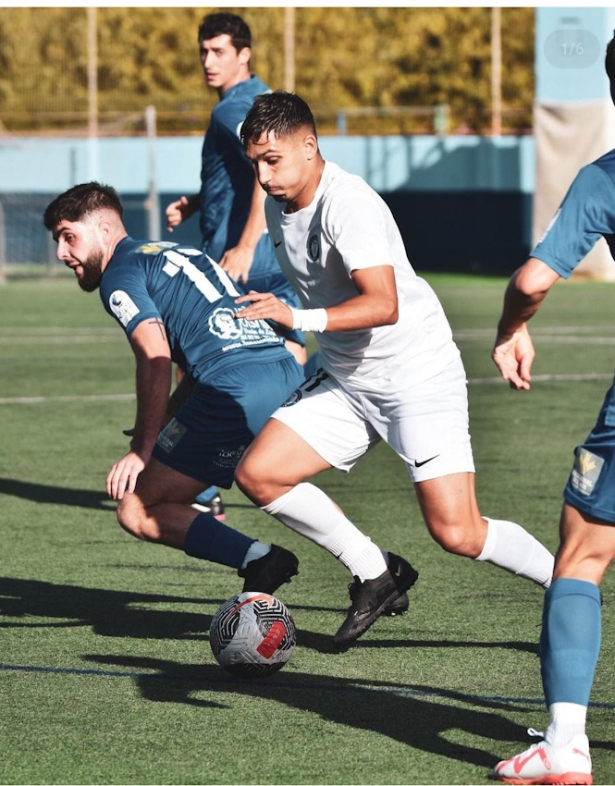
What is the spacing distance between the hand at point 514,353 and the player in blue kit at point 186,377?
1666mm

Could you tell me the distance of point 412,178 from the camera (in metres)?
32.6

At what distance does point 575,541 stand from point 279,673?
5.09ft

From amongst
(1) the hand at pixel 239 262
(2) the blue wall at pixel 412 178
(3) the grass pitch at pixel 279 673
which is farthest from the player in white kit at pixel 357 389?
(2) the blue wall at pixel 412 178

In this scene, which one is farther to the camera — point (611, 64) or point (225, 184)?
point (225, 184)

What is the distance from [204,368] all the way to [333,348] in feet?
2.42

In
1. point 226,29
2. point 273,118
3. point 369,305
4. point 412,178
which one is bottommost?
point 412,178

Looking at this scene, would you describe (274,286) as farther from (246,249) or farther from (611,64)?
(611,64)

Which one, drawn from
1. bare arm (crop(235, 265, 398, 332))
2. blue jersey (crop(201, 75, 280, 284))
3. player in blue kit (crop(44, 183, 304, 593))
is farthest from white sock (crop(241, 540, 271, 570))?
blue jersey (crop(201, 75, 280, 284))

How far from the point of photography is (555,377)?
44.2 feet

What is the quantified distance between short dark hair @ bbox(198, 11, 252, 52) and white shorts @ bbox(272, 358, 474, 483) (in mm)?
3253

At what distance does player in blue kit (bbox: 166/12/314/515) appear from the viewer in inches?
313

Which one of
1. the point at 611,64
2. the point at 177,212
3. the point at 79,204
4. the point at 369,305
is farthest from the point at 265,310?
the point at 177,212

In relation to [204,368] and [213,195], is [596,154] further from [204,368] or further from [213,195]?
[204,368]

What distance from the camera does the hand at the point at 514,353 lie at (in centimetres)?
413
